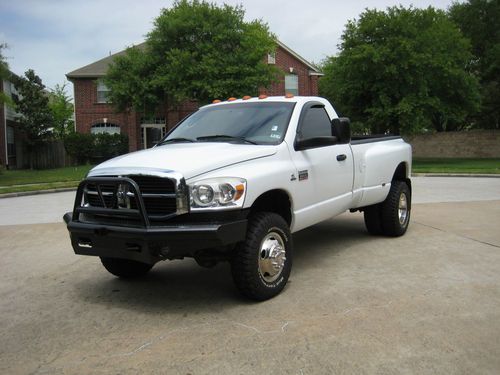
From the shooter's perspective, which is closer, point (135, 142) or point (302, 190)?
point (302, 190)

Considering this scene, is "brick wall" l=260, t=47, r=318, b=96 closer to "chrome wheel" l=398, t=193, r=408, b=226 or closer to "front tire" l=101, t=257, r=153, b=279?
"chrome wheel" l=398, t=193, r=408, b=226

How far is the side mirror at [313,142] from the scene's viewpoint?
17.5 feet

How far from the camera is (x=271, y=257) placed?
4758mm

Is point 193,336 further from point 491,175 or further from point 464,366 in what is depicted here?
point 491,175

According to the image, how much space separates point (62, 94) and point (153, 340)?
48.7m

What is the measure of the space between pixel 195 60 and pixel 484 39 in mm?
20312

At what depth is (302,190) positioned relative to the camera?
5320 mm

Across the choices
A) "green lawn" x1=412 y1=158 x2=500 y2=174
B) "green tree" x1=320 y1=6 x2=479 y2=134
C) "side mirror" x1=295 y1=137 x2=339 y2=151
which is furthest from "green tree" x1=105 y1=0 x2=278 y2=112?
"side mirror" x1=295 y1=137 x2=339 y2=151

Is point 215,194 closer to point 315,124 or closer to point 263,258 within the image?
point 263,258

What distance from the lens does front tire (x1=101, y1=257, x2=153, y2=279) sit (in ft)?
18.2

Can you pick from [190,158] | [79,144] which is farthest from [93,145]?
[190,158]

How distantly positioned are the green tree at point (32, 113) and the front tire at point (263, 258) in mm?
32690

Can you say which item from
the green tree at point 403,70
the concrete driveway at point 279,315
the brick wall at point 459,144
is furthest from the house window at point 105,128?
the concrete driveway at point 279,315

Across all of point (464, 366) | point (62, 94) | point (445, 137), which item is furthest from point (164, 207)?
point (62, 94)
